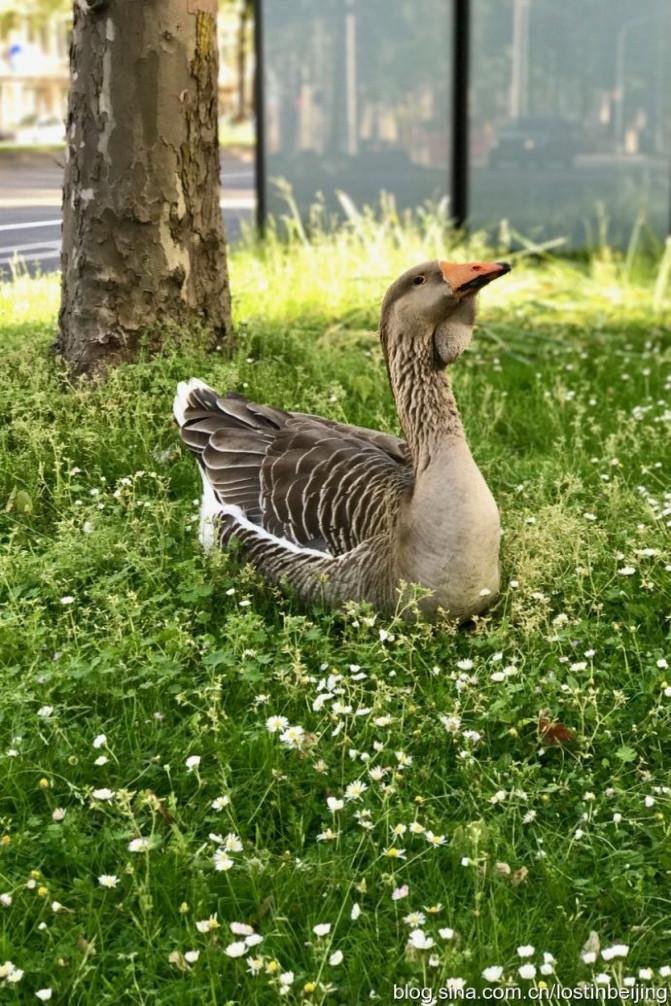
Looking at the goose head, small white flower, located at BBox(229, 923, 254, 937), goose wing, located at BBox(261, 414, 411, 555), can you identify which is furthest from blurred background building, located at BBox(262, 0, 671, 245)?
small white flower, located at BBox(229, 923, 254, 937)

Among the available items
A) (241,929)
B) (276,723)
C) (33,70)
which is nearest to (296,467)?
(276,723)

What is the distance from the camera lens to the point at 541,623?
4164 millimetres

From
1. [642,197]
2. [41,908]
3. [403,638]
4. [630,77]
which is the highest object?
[630,77]

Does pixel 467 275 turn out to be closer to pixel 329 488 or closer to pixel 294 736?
pixel 329 488

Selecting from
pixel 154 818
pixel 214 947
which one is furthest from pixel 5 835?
pixel 214 947

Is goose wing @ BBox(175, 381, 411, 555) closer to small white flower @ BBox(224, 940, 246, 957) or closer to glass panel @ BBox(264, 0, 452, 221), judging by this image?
small white flower @ BBox(224, 940, 246, 957)

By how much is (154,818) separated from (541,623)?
5.67 feet

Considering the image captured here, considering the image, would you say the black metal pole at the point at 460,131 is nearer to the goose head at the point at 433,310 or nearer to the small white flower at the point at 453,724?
the goose head at the point at 433,310

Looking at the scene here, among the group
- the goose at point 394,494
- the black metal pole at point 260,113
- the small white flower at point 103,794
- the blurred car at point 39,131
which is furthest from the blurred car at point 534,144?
the small white flower at point 103,794

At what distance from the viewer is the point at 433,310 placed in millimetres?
4051

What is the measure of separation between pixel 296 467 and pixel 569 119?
7.80 m

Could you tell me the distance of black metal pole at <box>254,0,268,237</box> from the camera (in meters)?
10.5

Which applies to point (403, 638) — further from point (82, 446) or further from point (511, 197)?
point (511, 197)

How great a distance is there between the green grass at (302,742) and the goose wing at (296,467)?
0.27 m
